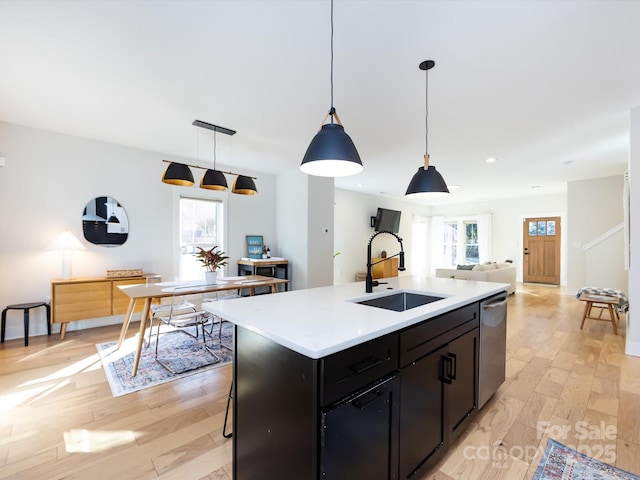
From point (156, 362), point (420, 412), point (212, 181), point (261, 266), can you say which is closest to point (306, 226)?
point (261, 266)

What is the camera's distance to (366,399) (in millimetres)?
1091

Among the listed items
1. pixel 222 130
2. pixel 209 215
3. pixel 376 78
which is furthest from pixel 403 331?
pixel 209 215

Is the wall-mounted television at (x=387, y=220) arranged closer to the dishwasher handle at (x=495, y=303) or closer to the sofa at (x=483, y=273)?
the sofa at (x=483, y=273)

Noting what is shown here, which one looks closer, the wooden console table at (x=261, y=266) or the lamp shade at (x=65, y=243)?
the lamp shade at (x=65, y=243)

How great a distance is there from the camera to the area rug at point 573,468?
1494 mm

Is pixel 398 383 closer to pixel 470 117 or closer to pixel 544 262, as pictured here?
pixel 470 117

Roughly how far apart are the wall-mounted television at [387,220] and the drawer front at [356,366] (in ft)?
22.0

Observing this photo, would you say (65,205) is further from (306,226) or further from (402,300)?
(402,300)

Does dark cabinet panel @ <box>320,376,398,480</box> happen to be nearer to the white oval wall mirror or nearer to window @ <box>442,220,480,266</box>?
the white oval wall mirror

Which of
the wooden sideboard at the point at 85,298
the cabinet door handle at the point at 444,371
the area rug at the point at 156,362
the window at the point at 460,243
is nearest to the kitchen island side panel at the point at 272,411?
the cabinet door handle at the point at 444,371

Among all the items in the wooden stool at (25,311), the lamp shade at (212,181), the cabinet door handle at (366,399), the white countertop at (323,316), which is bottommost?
the wooden stool at (25,311)

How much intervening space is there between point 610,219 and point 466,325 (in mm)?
6884

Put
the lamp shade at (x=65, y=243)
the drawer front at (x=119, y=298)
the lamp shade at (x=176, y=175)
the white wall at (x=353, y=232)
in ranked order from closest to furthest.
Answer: the lamp shade at (x=176, y=175)
the lamp shade at (x=65, y=243)
the drawer front at (x=119, y=298)
the white wall at (x=353, y=232)

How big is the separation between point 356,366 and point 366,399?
14cm
